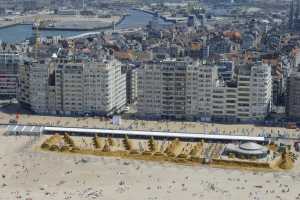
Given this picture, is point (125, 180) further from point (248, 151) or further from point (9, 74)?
point (9, 74)

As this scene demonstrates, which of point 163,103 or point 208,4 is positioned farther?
point 208,4

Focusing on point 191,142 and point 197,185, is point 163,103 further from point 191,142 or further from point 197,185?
point 197,185

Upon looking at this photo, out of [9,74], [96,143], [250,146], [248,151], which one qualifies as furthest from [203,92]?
[9,74]

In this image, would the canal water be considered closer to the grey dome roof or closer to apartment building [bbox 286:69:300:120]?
apartment building [bbox 286:69:300:120]

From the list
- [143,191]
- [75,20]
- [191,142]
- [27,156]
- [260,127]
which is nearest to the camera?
[143,191]

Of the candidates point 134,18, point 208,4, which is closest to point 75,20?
point 134,18

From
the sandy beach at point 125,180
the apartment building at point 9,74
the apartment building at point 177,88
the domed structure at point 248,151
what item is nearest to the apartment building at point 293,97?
the apartment building at point 177,88
